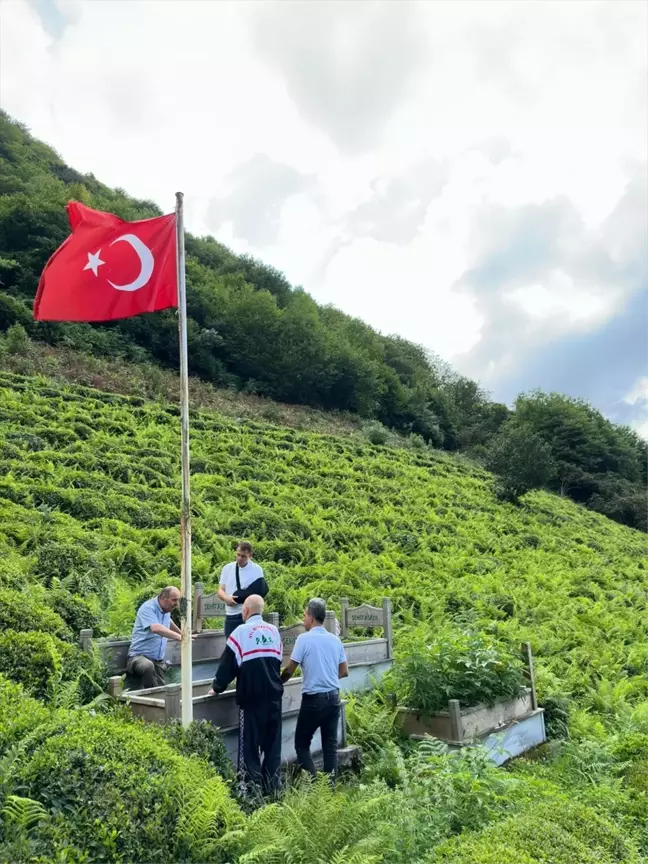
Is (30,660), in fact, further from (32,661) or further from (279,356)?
(279,356)

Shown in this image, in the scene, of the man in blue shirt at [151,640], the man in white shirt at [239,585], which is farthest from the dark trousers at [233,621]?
the man in blue shirt at [151,640]

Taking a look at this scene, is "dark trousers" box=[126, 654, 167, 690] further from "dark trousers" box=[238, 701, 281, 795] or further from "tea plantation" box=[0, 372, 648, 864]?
"dark trousers" box=[238, 701, 281, 795]

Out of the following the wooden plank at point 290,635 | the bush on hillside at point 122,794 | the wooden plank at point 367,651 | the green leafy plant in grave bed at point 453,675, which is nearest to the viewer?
the bush on hillside at point 122,794

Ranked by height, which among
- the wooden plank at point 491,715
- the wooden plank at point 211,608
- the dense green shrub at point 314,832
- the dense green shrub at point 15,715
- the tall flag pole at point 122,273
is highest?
the tall flag pole at point 122,273

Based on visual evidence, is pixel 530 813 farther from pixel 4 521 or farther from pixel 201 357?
pixel 201 357

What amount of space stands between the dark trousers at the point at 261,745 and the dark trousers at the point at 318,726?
40 cm

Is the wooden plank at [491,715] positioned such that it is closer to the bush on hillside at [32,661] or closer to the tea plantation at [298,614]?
the tea plantation at [298,614]

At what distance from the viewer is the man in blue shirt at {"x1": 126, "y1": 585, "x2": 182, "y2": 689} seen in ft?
23.9

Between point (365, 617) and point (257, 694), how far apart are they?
13.4ft

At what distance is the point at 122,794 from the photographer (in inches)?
156

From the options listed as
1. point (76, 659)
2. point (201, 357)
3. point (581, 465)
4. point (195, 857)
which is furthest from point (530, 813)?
point (581, 465)

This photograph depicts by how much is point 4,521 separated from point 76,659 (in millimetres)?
6935

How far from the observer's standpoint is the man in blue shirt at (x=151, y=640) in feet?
23.9

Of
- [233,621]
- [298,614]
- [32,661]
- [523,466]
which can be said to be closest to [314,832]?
[32,661]
